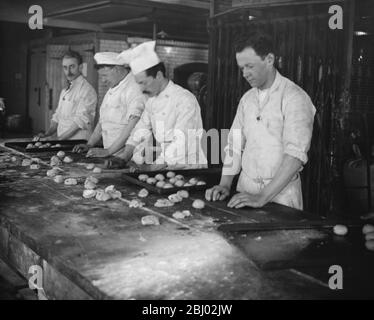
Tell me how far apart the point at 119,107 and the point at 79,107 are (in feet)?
3.13

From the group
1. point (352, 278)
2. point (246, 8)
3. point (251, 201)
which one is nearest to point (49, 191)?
point (251, 201)

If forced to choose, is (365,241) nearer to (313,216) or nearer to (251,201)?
(313,216)

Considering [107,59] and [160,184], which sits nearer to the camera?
[160,184]

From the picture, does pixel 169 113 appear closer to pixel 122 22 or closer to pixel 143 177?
pixel 143 177

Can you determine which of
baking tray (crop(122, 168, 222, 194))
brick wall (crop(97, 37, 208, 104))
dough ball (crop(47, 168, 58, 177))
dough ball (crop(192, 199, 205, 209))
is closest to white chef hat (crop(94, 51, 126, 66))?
dough ball (crop(47, 168, 58, 177))

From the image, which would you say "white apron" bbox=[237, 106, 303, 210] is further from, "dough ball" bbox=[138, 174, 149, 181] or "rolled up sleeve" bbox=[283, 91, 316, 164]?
"dough ball" bbox=[138, 174, 149, 181]

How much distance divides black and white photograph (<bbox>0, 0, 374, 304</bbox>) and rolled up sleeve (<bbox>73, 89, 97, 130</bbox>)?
1.0 inches

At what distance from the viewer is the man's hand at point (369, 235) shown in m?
2.11

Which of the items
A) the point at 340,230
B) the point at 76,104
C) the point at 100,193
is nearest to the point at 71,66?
the point at 76,104

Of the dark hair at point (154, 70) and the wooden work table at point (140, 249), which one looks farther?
the dark hair at point (154, 70)

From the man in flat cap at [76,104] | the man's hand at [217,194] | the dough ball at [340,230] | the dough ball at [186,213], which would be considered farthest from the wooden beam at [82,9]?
the dough ball at [340,230]

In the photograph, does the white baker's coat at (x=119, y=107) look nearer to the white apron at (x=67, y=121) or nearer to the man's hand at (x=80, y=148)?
the man's hand at (x=80, y=148)

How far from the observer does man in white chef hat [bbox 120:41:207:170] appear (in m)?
4.32

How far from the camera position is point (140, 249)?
2072 millimetres
